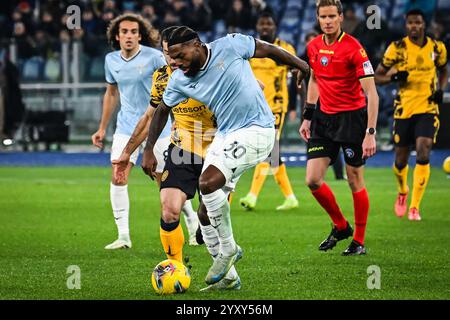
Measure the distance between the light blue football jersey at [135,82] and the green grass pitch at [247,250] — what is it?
1346mm

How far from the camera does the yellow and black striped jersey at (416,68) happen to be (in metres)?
13.4

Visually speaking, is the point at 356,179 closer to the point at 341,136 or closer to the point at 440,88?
the point at 341,136

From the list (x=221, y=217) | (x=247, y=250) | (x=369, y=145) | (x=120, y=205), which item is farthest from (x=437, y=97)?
(x=221, y=217)

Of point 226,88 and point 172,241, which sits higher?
point 226,88

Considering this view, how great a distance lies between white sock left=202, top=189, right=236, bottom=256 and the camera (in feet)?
26.5

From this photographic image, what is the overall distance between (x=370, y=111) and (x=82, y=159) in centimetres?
1534

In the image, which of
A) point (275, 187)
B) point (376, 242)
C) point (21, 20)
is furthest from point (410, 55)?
point (21, 20)

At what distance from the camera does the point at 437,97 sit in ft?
44.1

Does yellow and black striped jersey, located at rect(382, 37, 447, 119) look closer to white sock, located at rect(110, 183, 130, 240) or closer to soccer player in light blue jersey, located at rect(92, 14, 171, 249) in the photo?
soccer player in light blue jersey, located at rect(92, 14, 171, 249)

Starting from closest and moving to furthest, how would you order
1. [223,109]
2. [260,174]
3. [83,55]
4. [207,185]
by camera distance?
1. [207,185]
2. [223,109]
3. [260,174]
4. [83,55]

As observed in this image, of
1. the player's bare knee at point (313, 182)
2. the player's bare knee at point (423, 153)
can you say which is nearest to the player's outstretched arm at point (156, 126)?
the player's bare knee at point (313, 182)

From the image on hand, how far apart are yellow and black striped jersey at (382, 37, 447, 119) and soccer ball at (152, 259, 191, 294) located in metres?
6.07

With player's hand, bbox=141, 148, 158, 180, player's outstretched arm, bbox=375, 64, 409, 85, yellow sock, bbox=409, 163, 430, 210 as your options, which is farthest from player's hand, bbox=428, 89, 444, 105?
player's hand, bbox=141, 148, 158, 180
